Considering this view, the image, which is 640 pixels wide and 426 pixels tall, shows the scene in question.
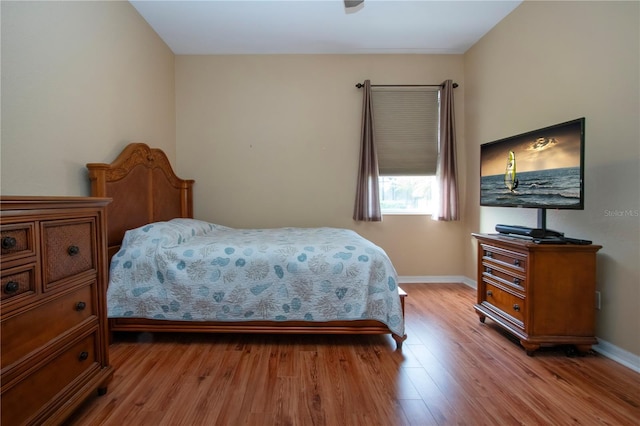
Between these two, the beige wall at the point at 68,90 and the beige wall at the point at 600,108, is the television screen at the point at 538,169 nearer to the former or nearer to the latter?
the beige wall at the point at 600,108

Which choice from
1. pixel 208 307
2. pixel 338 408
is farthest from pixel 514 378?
pixel 208 307

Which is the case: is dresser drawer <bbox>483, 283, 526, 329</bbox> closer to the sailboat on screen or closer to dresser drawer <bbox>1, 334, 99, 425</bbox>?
the sailboat on screen

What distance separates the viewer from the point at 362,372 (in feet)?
5.80

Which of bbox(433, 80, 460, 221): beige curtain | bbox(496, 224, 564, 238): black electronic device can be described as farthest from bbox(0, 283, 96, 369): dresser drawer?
bbox(433, 80, 460, 221): beige curtain

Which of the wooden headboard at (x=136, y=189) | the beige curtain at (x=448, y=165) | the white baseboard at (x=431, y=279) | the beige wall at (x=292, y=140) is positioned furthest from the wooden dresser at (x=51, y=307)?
the beige curtain at (x=448, y=165)

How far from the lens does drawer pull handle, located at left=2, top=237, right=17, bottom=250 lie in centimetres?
100

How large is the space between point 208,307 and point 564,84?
10.4ft

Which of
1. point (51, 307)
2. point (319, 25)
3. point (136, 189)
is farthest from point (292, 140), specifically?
point (51, 307)

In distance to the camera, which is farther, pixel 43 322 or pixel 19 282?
pixel 43 322

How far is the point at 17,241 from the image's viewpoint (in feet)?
3.47

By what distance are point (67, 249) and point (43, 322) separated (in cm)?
30

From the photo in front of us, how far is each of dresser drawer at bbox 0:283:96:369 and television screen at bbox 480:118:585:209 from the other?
2.75 meters

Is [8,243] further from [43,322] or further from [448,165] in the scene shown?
[448,165]

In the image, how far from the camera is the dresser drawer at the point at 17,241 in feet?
3.30
